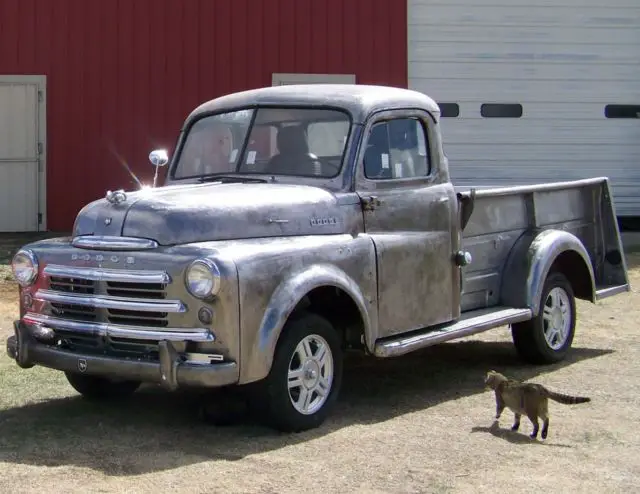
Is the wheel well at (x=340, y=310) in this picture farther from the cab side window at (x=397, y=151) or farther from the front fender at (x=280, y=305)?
the cab side window at (x=397, y=151)

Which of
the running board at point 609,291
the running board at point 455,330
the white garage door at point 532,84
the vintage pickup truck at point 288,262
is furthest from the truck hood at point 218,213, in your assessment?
the white garage door at point 532,84

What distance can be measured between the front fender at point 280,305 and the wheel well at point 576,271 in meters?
2.97

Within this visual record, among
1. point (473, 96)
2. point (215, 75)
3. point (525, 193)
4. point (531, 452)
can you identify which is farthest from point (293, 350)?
point (473, 96)

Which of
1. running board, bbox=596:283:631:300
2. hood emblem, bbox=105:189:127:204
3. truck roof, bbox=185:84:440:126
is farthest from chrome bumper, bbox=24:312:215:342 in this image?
running board, bbox=596:283:631:300

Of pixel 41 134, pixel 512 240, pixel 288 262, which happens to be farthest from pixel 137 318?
pixel 41 134

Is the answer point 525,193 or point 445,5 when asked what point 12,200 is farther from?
point 525,193

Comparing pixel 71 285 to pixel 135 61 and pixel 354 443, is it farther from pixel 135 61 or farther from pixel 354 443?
pixel 135 61

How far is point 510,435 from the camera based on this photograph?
632cm

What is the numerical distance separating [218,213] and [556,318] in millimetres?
3443

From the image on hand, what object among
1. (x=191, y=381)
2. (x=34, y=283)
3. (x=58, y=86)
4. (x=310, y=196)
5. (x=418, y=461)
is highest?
(x=58, y=86)

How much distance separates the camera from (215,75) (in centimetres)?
1622

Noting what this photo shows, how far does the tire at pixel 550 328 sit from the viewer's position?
8234mm

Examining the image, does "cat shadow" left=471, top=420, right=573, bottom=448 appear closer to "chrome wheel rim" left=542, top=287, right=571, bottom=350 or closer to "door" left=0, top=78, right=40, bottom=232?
"chrome wheel rim" left=542, top=287, right=571, bottom=350

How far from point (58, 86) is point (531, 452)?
11.6 meters
